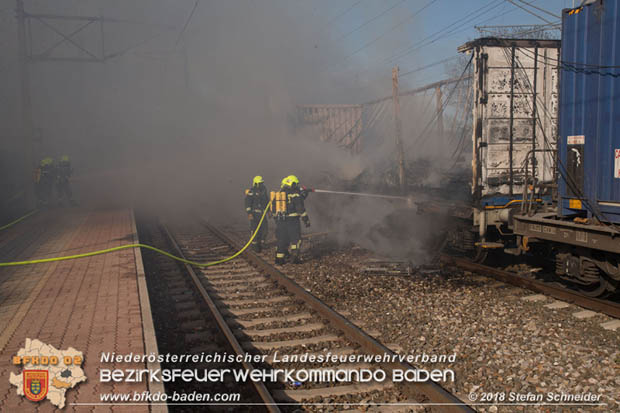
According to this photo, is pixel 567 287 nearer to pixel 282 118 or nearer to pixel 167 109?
pixel 282 118

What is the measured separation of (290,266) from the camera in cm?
930

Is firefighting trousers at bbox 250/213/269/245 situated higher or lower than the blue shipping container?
lower

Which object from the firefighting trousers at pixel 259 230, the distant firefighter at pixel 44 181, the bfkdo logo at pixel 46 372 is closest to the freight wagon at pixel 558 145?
the firefighting trousers at pixel 259 230

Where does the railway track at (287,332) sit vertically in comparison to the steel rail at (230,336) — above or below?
below

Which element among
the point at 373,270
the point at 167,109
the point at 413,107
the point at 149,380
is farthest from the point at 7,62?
the point at 149,380

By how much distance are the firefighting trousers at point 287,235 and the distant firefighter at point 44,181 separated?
12269 millimetres

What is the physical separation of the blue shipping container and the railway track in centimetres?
360

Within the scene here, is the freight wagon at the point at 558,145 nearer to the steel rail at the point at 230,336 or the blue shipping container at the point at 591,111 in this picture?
the blue shipping container at the point at 591,111

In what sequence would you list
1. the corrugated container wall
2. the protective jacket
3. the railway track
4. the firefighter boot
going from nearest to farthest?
1. the railway track
2. the corrugated container wall
3. the firefighter boot
4. the protective jacket

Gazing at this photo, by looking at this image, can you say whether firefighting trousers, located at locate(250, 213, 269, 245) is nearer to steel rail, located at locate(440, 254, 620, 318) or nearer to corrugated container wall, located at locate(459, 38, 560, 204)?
steel rail, located at locate(440, 254, 620, 318)

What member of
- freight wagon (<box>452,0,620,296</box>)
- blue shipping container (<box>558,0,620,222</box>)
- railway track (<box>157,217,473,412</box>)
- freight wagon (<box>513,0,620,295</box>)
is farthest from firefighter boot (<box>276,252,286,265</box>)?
blue shipping container (<box>558,0,620,222</box>)

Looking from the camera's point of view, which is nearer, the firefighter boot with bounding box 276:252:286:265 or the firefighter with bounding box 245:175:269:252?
the firefighter boot with bounding box 276:252:286:265

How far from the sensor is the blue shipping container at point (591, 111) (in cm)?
590

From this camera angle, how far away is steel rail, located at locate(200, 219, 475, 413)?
3.84 meters
